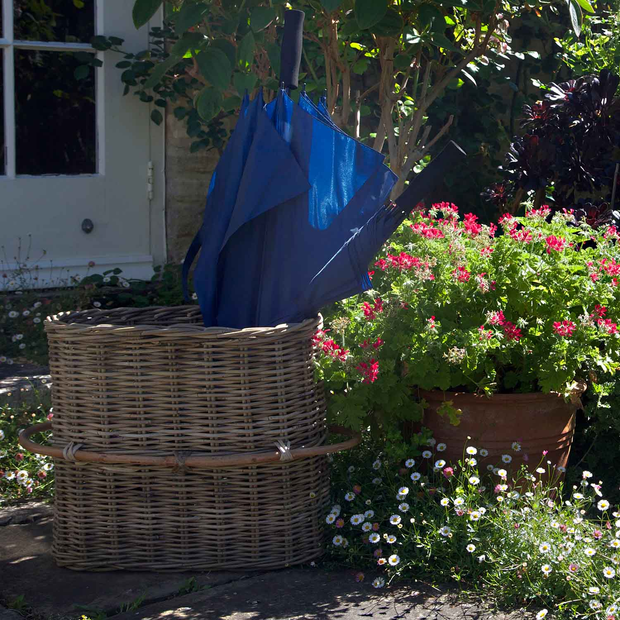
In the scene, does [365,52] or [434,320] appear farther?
[365,52]

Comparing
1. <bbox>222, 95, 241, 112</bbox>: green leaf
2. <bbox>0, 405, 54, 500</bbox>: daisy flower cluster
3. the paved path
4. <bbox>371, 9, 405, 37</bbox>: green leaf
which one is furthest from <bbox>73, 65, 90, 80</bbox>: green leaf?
the paved path

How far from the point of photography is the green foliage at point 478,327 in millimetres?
2539

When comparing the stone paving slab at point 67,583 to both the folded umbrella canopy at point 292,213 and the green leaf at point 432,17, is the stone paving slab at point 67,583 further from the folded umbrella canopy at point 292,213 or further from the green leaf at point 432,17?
the green leaf at point 432,17

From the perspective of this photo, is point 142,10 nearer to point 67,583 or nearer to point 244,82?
point 244,82

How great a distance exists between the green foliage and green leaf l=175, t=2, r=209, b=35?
42.3 inches

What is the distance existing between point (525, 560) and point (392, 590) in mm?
369

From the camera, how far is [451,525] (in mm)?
2408

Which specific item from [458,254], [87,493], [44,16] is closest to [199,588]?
[87,493]

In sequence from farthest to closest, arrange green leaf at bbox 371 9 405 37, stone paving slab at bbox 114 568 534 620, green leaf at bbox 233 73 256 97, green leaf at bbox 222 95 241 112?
green leaf at bbox 222 95 241 112, green leaf at bbox 233 73 256 97, green leaf at bbox 371 9 405 37, stone paving slab at bbox 114 568 534 620

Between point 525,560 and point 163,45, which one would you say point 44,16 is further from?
point 525,560

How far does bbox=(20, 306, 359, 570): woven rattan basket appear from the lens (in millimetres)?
2338

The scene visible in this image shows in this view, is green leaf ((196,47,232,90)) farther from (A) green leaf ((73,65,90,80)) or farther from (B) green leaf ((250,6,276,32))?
(A) green leaf ((73,65,90,80))

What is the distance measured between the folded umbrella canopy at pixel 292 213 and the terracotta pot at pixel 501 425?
19.5 inches

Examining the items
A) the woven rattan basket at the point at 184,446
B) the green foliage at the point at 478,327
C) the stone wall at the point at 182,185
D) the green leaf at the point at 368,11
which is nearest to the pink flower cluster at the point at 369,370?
the green foliage at the point at 478,327
